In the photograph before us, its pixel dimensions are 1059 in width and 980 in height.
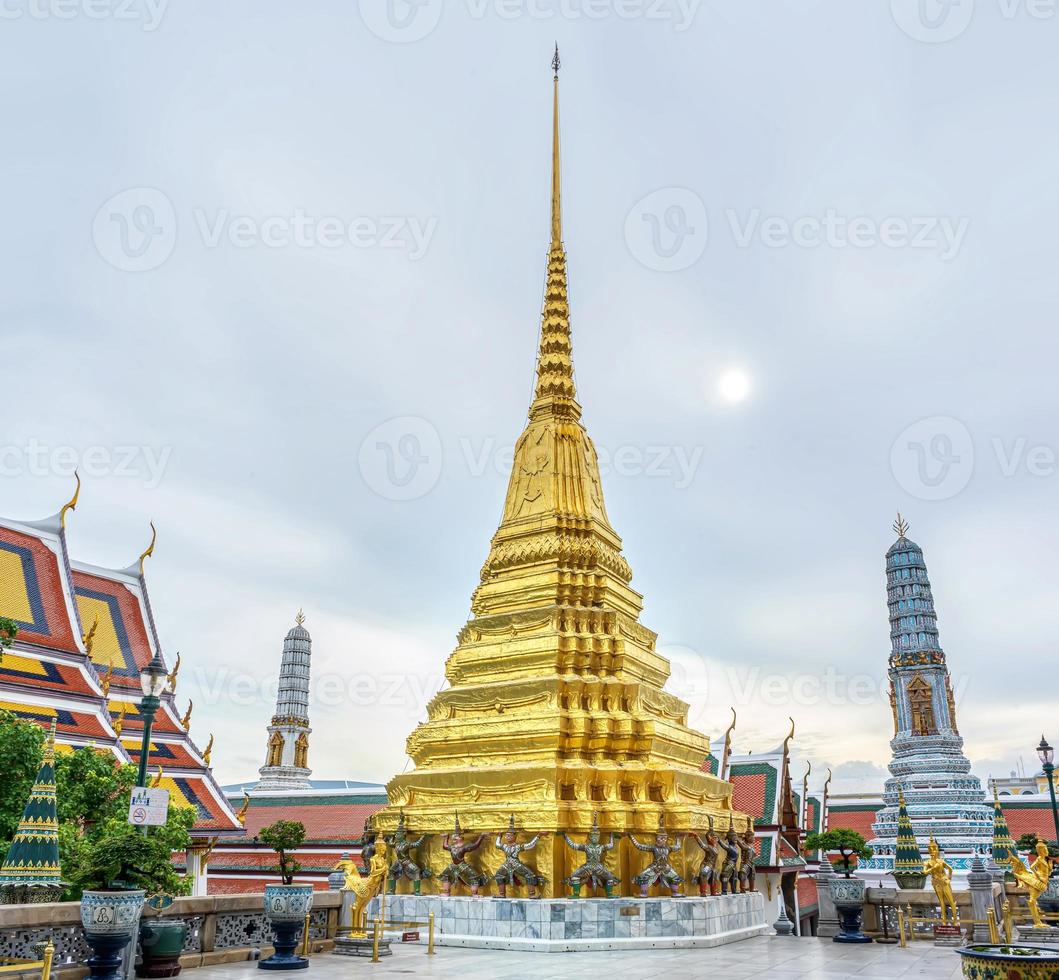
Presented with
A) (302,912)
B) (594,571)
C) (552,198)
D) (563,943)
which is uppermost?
(552,198)

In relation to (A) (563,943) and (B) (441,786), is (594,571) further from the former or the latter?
(A) (563,943)

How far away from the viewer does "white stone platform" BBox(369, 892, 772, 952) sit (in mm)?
16922

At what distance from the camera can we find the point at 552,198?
33.0 metres

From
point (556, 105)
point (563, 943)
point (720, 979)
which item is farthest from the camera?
point (556, 105)

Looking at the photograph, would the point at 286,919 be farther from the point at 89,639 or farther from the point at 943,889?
the point at 89,639

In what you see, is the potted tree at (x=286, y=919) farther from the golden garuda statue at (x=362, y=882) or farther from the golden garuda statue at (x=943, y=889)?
the golden garuda statue at (x=943, y=889)

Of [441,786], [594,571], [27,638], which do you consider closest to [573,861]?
[441,786]

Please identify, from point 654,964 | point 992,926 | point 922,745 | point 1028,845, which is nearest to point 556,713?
point 654,964

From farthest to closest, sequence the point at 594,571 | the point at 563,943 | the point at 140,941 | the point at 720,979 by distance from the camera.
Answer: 1. the point at 594,571
2. the point at 563,943
3. the point at 720,979
4. the point at 140,941

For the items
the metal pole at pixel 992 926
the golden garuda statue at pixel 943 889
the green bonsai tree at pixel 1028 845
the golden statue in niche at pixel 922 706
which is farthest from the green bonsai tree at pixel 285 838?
the golden statue in niche at pixel 922 706

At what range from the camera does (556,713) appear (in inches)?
821

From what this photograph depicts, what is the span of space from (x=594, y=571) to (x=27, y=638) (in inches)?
769

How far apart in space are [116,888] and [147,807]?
1.05 metres

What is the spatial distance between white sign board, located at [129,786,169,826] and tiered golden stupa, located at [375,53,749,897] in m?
9.22
